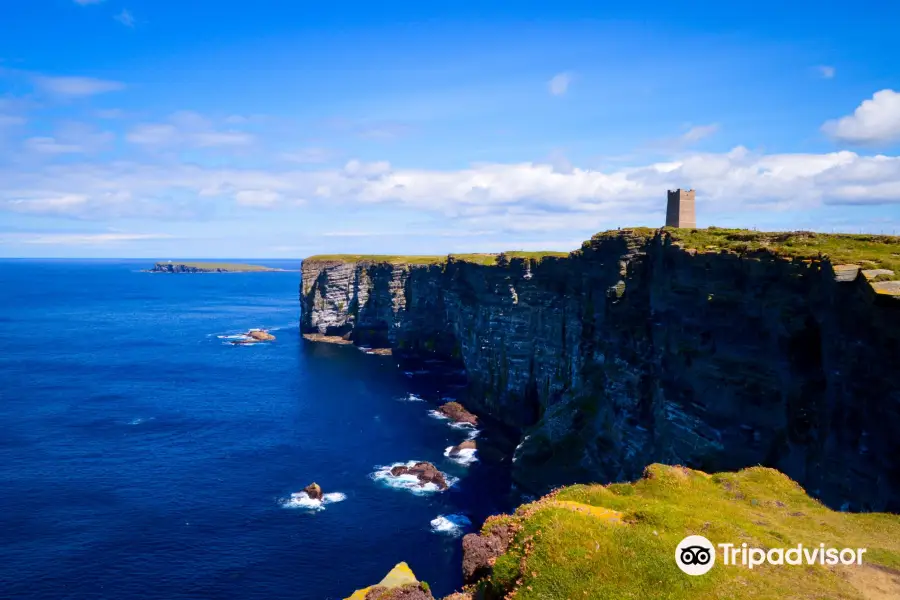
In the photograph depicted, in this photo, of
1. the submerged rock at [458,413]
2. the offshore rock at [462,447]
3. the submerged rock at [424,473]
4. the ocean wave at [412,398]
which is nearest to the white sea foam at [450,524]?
the submerged rock at [424,473]

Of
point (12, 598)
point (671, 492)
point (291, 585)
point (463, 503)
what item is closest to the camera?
point (671, 492)

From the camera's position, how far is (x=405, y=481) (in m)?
77.6

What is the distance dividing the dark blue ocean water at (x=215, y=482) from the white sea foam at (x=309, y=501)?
36.7 inches

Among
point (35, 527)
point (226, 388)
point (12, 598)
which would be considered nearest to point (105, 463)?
point (35, 527)

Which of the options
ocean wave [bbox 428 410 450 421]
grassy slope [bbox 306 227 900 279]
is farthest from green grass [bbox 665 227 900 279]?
ocean wave [bbox 428 410 450 421]

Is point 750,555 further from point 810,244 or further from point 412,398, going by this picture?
point 412,398

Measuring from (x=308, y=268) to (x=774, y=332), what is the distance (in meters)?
158

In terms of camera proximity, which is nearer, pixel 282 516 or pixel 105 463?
pixel 282 516

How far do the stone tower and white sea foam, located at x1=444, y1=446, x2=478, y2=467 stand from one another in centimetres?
4459

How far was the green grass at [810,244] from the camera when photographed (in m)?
36.6

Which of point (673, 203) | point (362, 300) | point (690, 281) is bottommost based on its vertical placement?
point (362, 300)

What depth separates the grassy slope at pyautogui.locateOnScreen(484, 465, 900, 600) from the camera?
1998cm

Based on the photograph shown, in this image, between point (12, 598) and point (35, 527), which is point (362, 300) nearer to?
point (35, 527)

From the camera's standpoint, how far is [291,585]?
179ft
